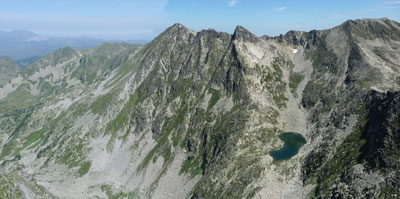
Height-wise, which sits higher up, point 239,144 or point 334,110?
point 334,110

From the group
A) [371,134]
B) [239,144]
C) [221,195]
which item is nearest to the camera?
[371,134]

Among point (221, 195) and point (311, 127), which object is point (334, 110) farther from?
point (221, 195)

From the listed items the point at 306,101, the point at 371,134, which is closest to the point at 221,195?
the point at 371,134

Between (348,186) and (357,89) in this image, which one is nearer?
(348,186)

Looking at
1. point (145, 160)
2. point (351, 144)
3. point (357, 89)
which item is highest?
point (357, 89)

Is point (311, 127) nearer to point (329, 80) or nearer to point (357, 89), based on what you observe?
point (357, 89)

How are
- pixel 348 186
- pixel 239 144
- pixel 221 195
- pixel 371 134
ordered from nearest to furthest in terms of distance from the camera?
pixel 348 186 → pixel 371 134 → pixel 221 195 → pixel 239 144
